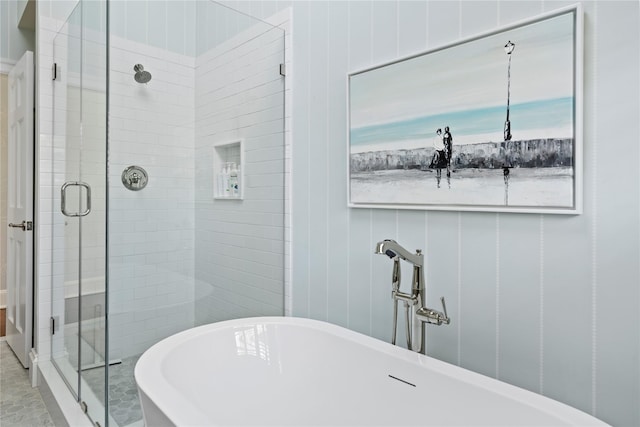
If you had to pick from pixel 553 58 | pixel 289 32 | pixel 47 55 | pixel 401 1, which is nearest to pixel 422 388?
pixel 553 58

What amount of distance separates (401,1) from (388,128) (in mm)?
521

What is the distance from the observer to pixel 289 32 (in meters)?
2.21

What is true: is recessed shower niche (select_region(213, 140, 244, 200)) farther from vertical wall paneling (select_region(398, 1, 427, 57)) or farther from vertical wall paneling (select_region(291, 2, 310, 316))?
vertical wall paneling (select_region(398, 1, 427, 57))

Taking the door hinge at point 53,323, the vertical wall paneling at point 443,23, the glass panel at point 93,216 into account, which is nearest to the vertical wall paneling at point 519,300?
the vertical wall paneling at point 443,23

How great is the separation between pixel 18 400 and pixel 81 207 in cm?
131

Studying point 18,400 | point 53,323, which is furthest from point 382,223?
point 18,400

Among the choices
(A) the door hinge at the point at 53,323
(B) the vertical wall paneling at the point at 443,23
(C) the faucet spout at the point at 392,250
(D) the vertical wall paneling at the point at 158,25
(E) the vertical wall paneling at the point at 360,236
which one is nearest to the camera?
(C) the faucet spout at the point at 392,250

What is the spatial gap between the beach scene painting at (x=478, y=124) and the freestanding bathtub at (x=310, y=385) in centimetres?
57

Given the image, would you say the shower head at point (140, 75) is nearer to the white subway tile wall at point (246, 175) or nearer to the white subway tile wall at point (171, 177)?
the white subway tile wall at point (171, 177)

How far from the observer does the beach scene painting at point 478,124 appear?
4.04 feet

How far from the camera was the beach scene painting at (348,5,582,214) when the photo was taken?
1231 millimetres

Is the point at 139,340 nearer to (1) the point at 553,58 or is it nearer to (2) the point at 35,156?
(2) the point at 35,156

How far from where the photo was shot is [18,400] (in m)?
2.43

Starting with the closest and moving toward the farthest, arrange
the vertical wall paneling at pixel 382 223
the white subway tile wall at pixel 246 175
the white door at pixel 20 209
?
1. the vertical wall paneling at pixel 382 223
2. the white subway tile wall at pixel 246 175
3. the white door at pixel 20 209
